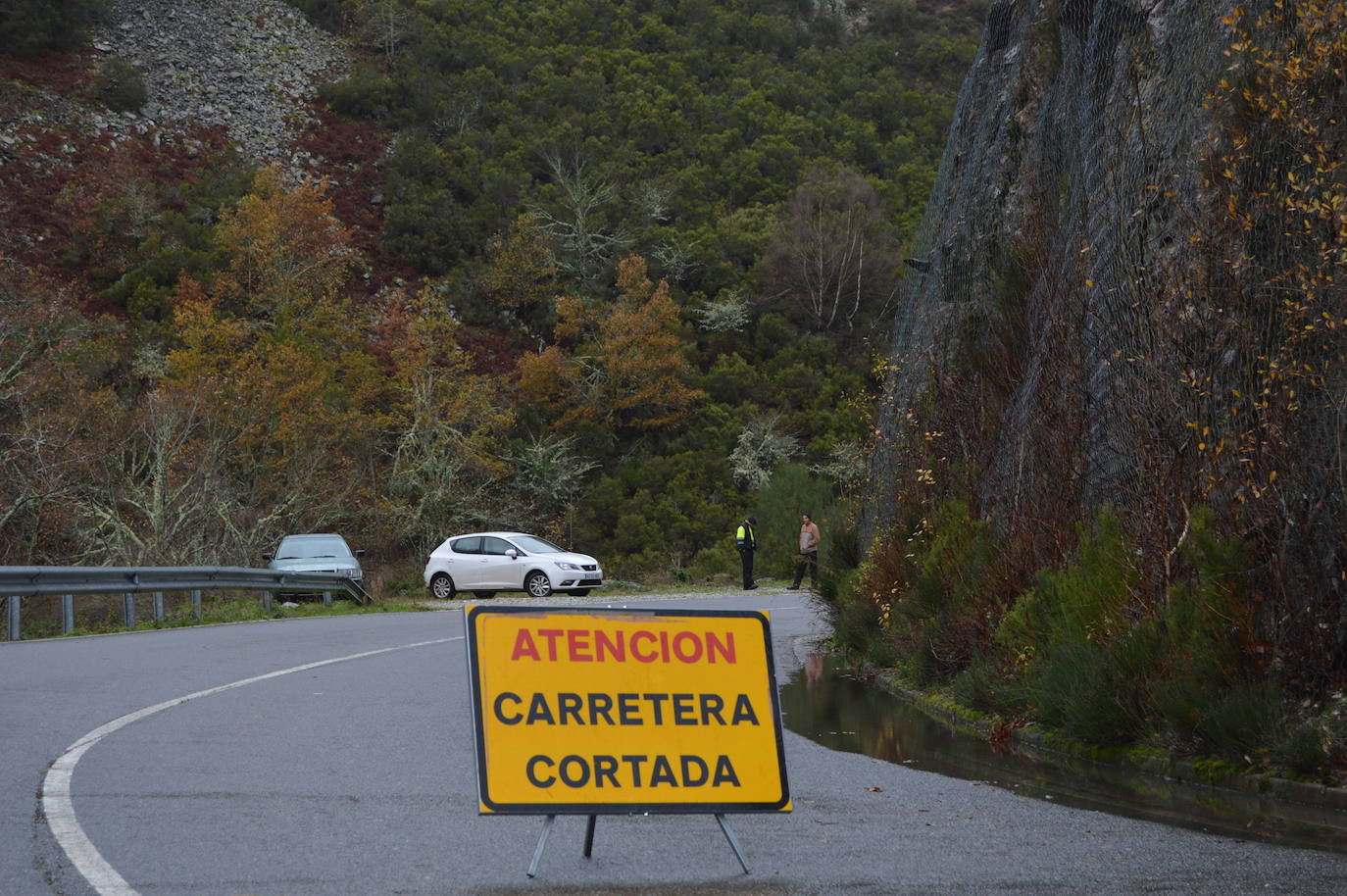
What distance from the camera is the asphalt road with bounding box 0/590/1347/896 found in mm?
5328

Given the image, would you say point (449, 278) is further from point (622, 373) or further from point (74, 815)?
point (74, 815)

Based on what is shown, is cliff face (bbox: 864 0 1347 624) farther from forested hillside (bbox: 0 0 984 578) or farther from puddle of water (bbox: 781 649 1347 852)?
forested hillside (bbox: 0 0 984 578)

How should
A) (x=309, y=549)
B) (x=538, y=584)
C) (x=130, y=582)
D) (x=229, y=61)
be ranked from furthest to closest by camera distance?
(x=229, y=61)
(x=538, y=584)
(x=309, y=549)
(x=130, y=582)

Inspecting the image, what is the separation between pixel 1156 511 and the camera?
8.90 m

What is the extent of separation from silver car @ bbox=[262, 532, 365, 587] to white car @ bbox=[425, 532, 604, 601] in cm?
296

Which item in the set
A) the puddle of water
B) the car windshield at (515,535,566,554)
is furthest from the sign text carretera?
the car windshield at (515,535,566,554)

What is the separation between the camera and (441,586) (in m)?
31.7

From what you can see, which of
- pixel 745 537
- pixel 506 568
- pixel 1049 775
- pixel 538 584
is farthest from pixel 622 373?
pixel 1049 775

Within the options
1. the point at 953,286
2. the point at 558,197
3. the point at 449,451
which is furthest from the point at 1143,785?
the point at 558,197

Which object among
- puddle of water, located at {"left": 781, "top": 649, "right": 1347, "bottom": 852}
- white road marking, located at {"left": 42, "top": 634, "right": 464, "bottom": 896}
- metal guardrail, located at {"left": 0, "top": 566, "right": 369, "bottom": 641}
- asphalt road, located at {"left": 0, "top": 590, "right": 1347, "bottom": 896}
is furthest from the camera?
metal guardrail, located at {"left": 0, "top": 566, "right": 369, "bottom": 641}

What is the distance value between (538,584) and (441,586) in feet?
8.90

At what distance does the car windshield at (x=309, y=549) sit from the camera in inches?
1112

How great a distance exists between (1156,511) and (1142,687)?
119cm

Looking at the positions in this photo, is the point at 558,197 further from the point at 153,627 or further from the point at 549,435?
the point at 153,627
